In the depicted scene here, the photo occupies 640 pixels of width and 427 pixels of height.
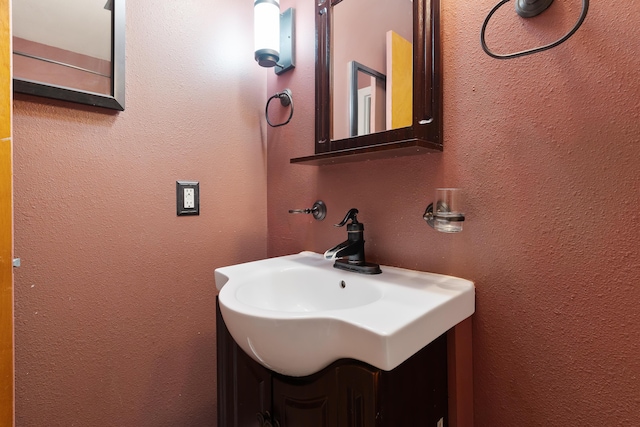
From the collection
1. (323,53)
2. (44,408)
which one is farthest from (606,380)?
(44,408)

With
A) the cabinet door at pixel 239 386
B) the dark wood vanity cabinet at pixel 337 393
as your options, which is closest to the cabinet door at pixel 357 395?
the dark wood vanity cabinet at pixel 337 393

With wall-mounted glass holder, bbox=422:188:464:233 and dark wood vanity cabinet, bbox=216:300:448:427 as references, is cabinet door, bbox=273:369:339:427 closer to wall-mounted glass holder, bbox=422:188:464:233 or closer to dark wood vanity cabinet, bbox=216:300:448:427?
dark wood vanity cabinet, bbox=216:300:448:427

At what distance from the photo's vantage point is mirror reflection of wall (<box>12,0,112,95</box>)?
787 mm

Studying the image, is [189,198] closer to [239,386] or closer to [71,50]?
[71,50]

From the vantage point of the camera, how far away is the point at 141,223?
0.98 meters

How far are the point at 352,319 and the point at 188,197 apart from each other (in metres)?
0.79

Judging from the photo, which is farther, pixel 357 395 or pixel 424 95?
pixel 424 95

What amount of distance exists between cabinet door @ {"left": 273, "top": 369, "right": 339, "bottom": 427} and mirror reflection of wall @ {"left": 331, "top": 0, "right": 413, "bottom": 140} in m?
0.67

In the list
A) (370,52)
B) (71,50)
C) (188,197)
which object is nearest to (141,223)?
(188,197)

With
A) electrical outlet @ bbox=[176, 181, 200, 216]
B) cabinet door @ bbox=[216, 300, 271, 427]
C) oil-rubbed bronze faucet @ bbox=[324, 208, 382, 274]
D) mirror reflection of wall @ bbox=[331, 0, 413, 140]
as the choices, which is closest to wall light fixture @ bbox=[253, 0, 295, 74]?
mirror reflection of wall @ bbox=[331, 0, 413, 140]

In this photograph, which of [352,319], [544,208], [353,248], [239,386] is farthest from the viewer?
[353,248]

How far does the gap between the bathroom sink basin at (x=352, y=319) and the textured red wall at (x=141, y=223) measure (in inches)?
13.5

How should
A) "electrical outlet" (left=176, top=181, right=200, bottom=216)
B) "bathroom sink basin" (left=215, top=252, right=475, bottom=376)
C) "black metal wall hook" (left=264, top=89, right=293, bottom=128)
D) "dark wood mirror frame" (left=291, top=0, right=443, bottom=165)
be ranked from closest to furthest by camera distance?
1. "bathroom sink basin" (left=215, top=252, right=475, bottom=376)
2. "dark wood mirror frame" (left=291, top=0, right=443, bottom=165)
3. "electrical outlet" (left=176, top=181, right=200, bottom=216)
4. "black metal wall hook" (left=264, top=89, right=293, bottom=128)

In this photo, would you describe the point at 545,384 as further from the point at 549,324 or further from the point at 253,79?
the point at 253,79
